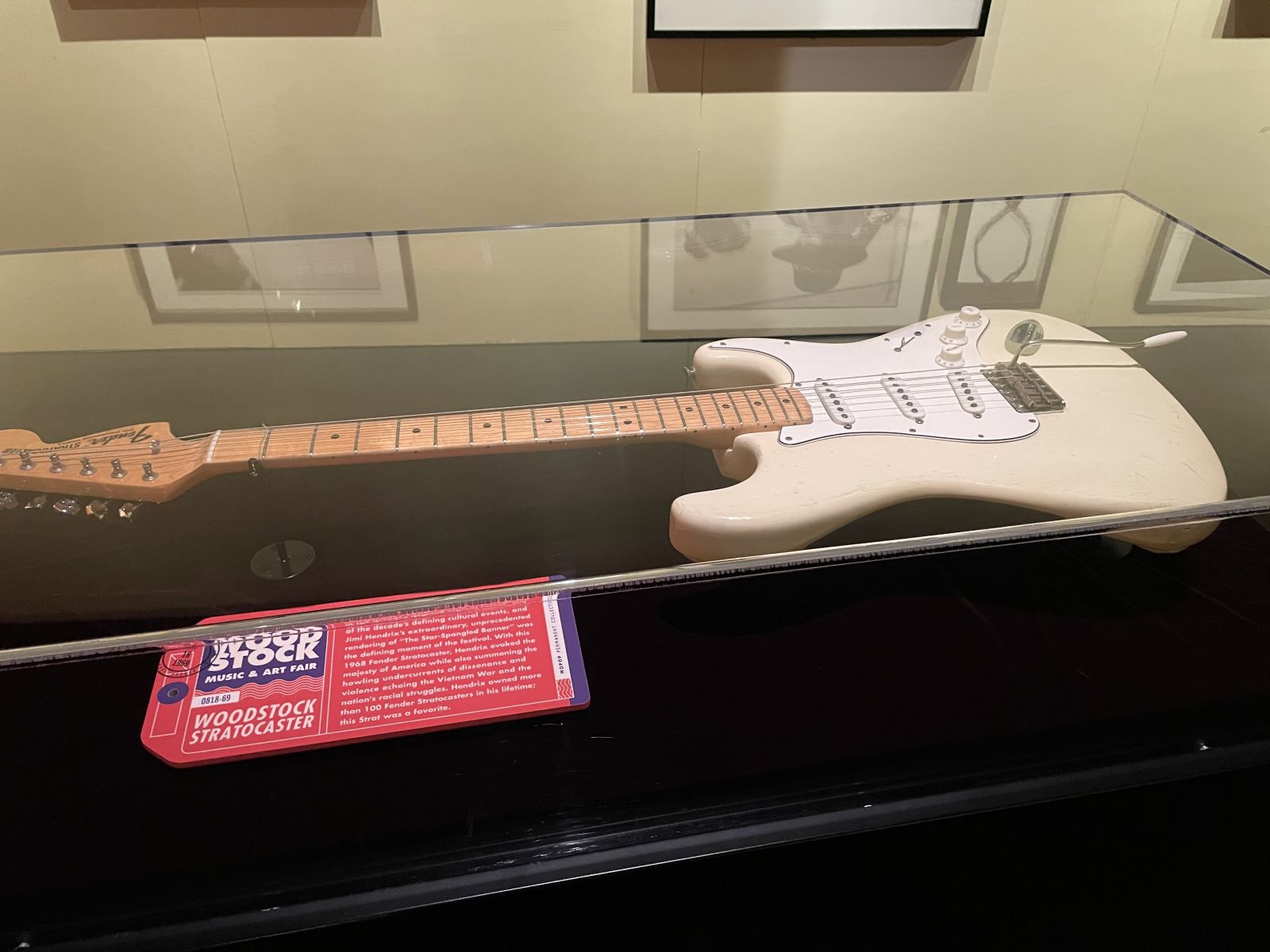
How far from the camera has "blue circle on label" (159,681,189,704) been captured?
27.4 inches

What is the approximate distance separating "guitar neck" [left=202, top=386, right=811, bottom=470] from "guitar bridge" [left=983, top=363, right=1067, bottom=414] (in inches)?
7.5

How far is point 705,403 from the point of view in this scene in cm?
74

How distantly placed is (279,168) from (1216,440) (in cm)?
112

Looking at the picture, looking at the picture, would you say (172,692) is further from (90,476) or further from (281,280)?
(281,280)

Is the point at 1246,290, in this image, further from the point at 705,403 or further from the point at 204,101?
the point at 204,101

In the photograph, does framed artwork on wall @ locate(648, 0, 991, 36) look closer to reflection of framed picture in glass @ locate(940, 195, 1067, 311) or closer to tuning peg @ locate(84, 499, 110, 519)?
reflection of framed picture in glass @ locate(940, 195, 1067, 311)

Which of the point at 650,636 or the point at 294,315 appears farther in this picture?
the point at 294,315

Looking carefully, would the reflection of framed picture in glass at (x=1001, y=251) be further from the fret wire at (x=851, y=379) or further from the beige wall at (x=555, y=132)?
the fret wire at (x=851, y=379)

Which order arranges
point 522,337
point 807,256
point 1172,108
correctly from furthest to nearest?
point 1172,108 → point 807,256 → point 522,337

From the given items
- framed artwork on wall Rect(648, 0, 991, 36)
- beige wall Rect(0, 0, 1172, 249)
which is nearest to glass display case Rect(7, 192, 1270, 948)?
beige wall Rect(0, 0, 1172, 249)

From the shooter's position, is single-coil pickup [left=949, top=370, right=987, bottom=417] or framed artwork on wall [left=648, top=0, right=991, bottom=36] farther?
framed artwork on wall [left=648, top=0, right=991, bottom=36]

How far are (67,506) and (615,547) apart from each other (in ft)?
1.34

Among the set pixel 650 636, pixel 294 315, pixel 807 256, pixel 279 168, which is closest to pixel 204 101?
pixel 279 168

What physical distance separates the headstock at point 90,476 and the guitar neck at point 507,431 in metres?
0.03
